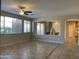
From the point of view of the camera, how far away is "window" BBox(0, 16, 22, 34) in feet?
29.8

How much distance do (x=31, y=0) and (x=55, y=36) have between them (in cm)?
687

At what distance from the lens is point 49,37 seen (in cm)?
1208

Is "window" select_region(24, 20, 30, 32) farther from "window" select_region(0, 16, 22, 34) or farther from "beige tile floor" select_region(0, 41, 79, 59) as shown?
"beige tile floor" select_region(0, 41, 79, 59)

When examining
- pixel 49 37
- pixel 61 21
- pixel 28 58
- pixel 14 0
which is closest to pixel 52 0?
pixel 14 0

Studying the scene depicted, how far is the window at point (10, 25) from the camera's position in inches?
357

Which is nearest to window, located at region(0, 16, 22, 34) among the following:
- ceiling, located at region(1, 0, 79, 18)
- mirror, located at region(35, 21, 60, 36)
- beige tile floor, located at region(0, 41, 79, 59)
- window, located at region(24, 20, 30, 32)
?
window, located at region(24, 20, 30, 32)

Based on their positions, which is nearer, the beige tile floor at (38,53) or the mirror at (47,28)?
the beige tile floor at (38,53)

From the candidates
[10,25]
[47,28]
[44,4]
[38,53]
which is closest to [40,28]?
[47,28]

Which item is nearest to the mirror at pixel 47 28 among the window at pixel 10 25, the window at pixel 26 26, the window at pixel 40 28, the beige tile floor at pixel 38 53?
the window at pixel 40 28

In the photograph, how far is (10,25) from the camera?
400 inches

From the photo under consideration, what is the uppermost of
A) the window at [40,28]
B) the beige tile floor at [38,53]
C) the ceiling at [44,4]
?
the ceiling at [44,4]

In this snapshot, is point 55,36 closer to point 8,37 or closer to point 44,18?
point 44,18

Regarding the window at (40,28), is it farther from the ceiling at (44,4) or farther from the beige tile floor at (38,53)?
the ceiling at (44,4)

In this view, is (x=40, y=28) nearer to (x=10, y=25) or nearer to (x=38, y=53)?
(x=10, y=25)
